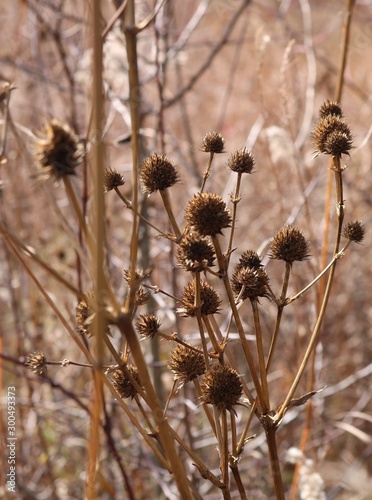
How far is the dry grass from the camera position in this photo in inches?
72.6

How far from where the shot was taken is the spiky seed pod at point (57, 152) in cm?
59

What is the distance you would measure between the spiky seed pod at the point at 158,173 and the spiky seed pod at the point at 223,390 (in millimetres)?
291

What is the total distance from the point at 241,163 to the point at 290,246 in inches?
6.0

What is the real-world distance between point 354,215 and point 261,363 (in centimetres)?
195

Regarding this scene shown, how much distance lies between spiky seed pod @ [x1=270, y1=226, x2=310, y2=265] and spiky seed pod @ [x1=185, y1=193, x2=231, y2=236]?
143mm

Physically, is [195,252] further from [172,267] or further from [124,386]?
[172,267]

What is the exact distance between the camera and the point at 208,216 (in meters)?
0.81

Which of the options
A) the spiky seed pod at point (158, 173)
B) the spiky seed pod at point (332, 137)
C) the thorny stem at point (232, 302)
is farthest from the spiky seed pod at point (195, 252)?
the spiky seed pod at point (332, 137)

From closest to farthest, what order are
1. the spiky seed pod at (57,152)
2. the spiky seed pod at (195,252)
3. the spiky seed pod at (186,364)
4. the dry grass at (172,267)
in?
the spiky seed pod at (57,152)
the spiky seed pod at (195,252)
the spiky seed pod at (186,364)
the dry grass at (172,267)

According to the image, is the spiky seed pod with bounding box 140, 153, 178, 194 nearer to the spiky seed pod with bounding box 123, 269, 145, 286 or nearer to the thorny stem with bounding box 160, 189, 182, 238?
the thorny stem with bounding box 160, 189, 182, 238

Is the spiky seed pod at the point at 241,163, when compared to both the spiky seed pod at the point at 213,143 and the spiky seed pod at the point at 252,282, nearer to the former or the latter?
the spiky seed pod at the point at 213,143

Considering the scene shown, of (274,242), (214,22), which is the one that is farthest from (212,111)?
(274,242)

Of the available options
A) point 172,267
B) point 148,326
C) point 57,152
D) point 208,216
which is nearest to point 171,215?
point 208,216

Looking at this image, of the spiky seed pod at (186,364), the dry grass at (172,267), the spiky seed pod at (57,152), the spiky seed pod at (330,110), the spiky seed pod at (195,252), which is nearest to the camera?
the spiky seed pod at (57,152)
